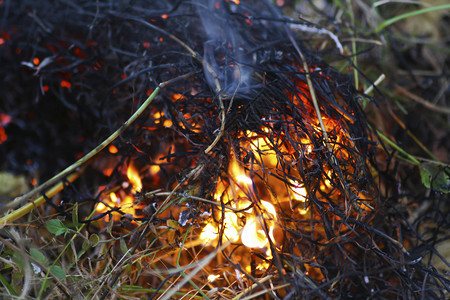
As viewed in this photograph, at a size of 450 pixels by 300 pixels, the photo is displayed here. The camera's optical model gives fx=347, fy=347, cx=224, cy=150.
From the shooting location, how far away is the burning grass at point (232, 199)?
0.60 meters

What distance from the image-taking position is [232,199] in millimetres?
625

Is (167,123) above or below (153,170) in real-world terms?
above

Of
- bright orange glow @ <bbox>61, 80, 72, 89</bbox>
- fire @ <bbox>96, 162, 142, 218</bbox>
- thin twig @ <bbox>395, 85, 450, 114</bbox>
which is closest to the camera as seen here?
fire @ <bbox>96, 162, 142, 218</bbox>

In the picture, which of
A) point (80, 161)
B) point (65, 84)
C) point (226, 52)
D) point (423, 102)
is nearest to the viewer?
point (80, 161)

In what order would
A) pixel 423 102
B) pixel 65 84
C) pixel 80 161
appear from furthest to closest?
pixel 423 102 → pixel 65 84 → pixel 80 161

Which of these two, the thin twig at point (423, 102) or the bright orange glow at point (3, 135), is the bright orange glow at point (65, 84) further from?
the thin twig at point (423, 102)

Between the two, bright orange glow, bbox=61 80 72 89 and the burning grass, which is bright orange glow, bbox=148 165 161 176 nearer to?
the burning grass

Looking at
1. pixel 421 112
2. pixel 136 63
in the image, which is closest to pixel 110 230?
pixel 136 63

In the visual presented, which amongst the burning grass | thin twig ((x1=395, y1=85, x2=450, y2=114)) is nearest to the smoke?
the burning grass

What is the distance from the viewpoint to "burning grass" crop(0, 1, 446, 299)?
1.97 feet

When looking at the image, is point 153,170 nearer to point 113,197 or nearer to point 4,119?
point 113,197

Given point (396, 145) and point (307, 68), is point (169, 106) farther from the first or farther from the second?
point (396, 145)

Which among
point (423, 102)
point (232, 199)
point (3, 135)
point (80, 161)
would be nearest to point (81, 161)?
point (80, 161)

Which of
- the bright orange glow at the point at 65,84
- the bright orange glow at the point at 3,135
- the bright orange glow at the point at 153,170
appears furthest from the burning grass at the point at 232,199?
the bright orange glow at the point at 3,135
